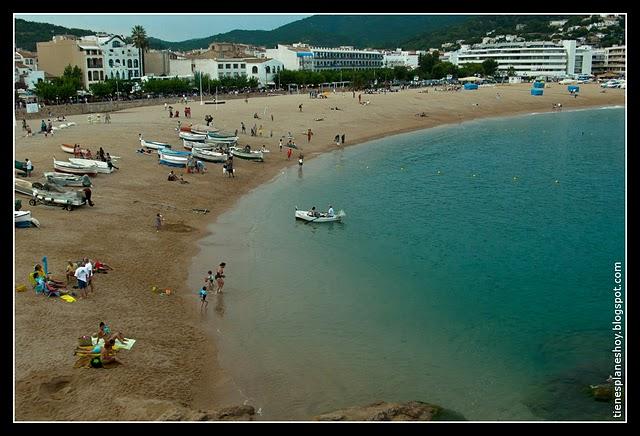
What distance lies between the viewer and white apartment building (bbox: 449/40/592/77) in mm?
172875

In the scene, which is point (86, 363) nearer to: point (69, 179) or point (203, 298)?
point (203, 298)

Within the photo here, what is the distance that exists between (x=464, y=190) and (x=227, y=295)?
2415 centimetres

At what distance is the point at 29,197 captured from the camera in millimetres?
29656

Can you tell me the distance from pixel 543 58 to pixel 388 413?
586 ft

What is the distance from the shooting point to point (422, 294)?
904 inches

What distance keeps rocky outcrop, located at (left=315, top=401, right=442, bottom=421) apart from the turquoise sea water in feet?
1.83

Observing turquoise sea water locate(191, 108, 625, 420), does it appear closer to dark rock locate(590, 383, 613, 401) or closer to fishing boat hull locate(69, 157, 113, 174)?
dark rock locate(590, 383, 613, 401)

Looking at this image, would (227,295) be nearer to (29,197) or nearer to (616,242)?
(29,197)

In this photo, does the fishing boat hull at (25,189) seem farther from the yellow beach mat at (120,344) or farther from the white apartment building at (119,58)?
the white apartment building at (119,58)

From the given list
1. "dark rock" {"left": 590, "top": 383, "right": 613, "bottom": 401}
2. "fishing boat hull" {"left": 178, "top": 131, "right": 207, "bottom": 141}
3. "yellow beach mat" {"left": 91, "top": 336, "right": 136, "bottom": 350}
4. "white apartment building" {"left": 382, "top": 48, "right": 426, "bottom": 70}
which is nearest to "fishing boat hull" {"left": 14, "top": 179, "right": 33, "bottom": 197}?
"yellow beach mat" {"left": 91, "top": 336, "right": 136, "bottom": 350}

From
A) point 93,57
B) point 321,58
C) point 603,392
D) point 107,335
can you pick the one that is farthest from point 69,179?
point 321,58

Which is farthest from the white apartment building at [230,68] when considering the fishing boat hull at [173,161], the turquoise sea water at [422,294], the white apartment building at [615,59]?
the white apartment building at [615,59]

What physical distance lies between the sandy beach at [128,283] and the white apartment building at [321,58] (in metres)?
84.7

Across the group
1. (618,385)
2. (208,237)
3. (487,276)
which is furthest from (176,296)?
(618,385)
